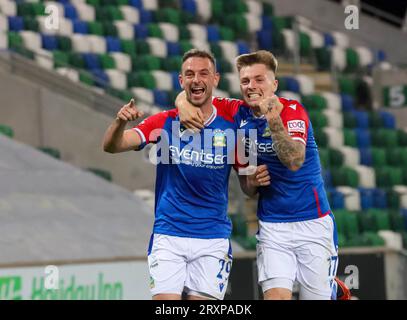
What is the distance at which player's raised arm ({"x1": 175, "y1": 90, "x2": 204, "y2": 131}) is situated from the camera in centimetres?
642

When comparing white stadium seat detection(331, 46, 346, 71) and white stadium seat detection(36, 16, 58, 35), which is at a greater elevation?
white stadium seat detection(331, 46, 346, 71)

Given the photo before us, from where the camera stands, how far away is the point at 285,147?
615 centimetres

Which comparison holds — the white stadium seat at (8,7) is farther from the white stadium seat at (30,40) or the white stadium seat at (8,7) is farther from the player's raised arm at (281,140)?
the player's raised arm at (281,140)

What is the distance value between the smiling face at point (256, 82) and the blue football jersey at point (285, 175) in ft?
0.59

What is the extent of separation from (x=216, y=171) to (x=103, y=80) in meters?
8.44

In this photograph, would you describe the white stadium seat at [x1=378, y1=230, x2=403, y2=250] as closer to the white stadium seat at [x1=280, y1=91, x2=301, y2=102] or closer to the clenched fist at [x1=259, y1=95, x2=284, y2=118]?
the white stadium seat at [x1=280, y1=91, x2=301, y2=102]

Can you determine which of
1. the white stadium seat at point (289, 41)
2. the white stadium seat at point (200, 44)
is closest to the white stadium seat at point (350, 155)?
the white stadium seat at point (200, 44)

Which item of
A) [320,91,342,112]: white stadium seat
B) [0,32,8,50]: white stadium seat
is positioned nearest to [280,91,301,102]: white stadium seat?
[320,91,342,112]: white stadium seat

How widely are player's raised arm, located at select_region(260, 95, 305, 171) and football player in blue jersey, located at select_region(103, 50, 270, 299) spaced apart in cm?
25

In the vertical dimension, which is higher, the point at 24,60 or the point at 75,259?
the point at 24,60

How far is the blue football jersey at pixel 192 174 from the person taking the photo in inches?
255

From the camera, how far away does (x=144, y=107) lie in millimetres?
14398

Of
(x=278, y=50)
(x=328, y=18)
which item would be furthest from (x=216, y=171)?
(x=328, y=18)
